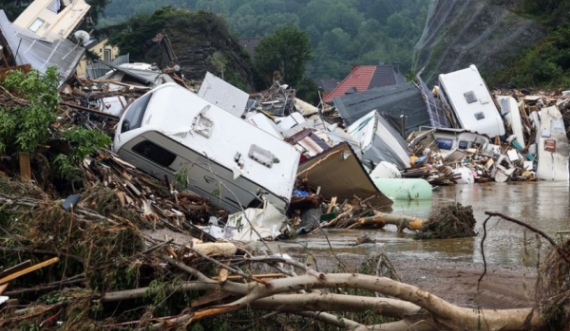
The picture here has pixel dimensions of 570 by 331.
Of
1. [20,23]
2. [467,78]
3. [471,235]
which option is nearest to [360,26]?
[467,78]

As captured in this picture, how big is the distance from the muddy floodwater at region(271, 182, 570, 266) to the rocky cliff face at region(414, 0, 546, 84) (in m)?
26.3

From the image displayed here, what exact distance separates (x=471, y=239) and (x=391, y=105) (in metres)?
17.2

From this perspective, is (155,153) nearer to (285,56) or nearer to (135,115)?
(135,115)

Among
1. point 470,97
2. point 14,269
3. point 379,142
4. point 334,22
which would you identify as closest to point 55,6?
point 379,142

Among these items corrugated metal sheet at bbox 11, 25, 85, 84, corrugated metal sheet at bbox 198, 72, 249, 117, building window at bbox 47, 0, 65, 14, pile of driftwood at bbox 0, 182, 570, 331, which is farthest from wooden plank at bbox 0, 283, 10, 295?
building window at bbox 47, 0, 65, 14

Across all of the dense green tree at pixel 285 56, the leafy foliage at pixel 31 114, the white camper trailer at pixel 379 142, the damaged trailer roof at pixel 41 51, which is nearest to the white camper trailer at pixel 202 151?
the leafy foliage at pixel 31 114

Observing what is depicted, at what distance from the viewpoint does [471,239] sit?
37.1ft

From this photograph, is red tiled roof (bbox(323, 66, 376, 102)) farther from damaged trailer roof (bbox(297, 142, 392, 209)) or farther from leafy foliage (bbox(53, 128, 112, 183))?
leafy foliage (bbox(53, 128, 112, 183))

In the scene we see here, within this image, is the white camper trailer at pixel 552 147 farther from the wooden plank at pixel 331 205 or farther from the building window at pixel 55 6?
the building window at pixel 55 6

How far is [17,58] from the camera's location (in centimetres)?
1579

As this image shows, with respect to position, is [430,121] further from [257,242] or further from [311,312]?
[311,312]

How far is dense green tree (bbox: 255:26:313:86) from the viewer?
45812mm

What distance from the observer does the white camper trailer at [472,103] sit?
26.9m

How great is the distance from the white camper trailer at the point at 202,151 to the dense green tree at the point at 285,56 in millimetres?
32937
